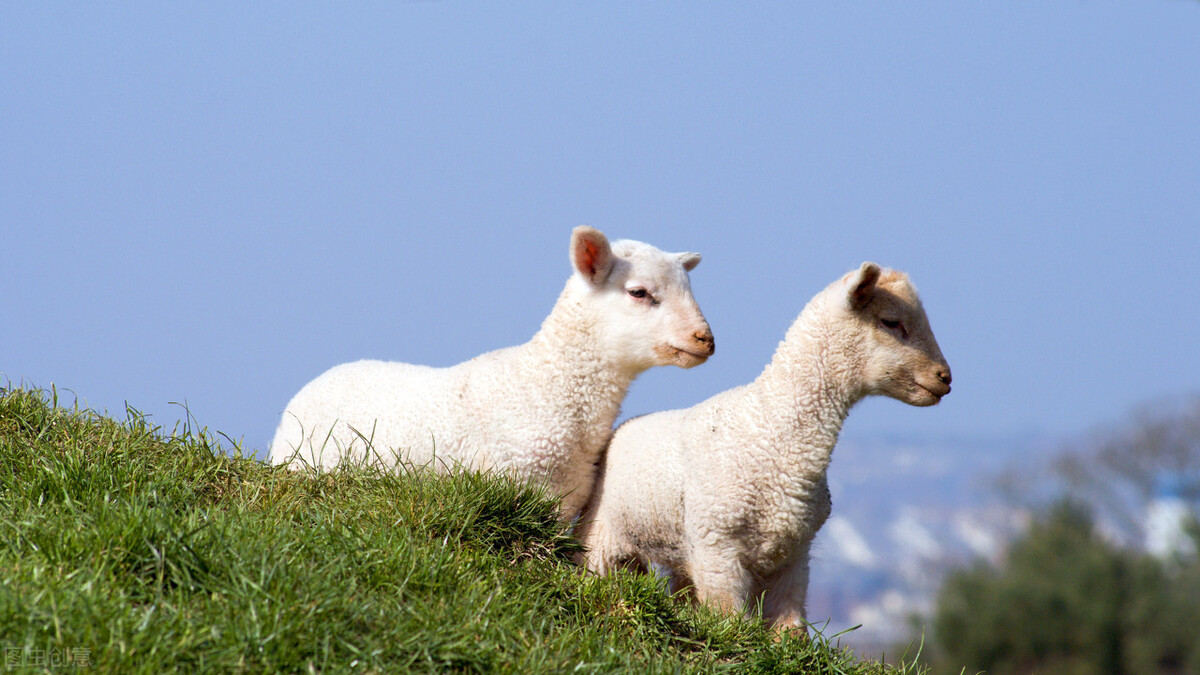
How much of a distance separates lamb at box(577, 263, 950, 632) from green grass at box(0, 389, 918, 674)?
0.47m

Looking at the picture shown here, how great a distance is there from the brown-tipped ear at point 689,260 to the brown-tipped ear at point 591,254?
482 millimetres

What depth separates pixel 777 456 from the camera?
5.78 metres

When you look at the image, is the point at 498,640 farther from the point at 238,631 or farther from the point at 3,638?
the point at 3,638

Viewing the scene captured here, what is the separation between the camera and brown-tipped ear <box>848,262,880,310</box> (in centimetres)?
567

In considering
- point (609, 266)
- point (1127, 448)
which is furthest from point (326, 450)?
point (1127, 448)

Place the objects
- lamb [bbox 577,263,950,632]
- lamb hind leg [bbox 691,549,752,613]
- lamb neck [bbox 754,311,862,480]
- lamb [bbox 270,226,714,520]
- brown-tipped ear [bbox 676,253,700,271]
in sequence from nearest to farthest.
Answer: lamb hind leg [bbox 691,549,752,613] < lamb [bbox 577,263,950,632] < lamb neck [bbox 754,311,862,480] < lamb [bbox 270,226,714,520] < brown-tipped ear [bbox 676,253,700,271]

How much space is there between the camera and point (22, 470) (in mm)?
5496

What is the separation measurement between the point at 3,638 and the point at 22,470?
1818mm

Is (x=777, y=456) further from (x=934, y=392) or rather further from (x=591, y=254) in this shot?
(x=591, y=254)

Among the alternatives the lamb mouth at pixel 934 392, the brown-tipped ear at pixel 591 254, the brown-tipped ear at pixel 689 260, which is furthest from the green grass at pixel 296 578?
the brown-tipped ear at pixel 689 260

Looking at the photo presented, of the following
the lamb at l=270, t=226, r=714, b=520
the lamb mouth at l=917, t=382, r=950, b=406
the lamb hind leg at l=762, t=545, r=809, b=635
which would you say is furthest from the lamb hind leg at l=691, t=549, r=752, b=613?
the lamb mouth at l=917, t=382, r=950, b=406

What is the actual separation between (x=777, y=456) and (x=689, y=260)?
1363 millimetres

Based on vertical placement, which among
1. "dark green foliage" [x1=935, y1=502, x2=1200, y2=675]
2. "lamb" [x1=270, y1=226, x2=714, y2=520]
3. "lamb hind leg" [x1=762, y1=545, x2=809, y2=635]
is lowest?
"dark green foliage" [x1=935, y1=502, x2=1200, y2=675]

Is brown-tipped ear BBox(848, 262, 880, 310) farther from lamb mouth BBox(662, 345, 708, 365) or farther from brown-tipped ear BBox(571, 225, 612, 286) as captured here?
brown-tipped ear BBox(571, 225, 612, 286)
